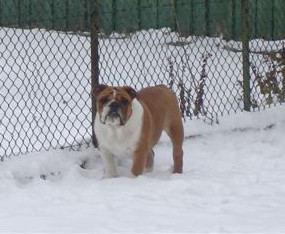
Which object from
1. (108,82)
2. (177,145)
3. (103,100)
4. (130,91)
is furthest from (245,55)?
(108,82)

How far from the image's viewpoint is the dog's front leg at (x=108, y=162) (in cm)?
644

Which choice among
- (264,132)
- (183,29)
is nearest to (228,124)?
(264,132)

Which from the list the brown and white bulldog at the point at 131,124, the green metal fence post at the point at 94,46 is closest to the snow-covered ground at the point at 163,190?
the brown and white bulldog at the point at 131,124

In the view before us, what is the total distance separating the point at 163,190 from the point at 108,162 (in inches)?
27.6

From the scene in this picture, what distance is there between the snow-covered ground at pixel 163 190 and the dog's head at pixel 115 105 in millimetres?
509

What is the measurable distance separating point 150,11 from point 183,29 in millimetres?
666

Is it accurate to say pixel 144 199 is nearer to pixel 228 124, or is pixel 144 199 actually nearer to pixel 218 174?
pixel 218 174

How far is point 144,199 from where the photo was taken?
5.73 meters

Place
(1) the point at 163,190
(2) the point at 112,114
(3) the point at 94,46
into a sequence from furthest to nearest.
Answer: (3) the point at 94,46, (2) the point at 112,114, (1) the point at 163,190

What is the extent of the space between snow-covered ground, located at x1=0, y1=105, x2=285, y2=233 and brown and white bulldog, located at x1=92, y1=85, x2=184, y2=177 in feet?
0.61

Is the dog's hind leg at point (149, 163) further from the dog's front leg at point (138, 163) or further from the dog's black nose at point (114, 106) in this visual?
the dog's black nose at point (114, 106)

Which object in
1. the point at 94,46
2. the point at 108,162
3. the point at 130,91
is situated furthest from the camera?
the point at 94,46

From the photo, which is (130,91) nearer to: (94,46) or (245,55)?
(94,46)

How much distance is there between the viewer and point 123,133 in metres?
6.29
